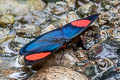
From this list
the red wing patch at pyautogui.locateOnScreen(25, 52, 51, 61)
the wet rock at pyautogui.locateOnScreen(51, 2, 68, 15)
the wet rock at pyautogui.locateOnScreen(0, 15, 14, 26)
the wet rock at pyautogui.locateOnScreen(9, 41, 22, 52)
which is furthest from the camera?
the wet rock at pyautogui.locateOnScreen(51, 2, 68, 15)

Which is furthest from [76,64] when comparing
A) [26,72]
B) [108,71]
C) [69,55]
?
[26,72]

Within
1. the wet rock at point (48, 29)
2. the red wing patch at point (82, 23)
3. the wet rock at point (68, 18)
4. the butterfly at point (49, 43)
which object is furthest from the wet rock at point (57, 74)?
the wet rock at point (68, 18)

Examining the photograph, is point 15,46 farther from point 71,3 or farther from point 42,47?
point 71,3

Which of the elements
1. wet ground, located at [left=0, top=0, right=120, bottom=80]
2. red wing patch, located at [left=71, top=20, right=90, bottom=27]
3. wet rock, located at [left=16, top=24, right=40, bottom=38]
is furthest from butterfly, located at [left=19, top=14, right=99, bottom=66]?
wet rock, located at [left=16, top=24, right=40, bottom=38]

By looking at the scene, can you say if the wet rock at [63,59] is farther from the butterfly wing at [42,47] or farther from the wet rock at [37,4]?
the wet rock at [37,4]

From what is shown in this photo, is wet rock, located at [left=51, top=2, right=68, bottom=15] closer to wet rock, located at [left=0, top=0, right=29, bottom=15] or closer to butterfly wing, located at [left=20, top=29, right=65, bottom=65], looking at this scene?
wet rock, located at [left=0, top=0, right=29, bottom=15]
